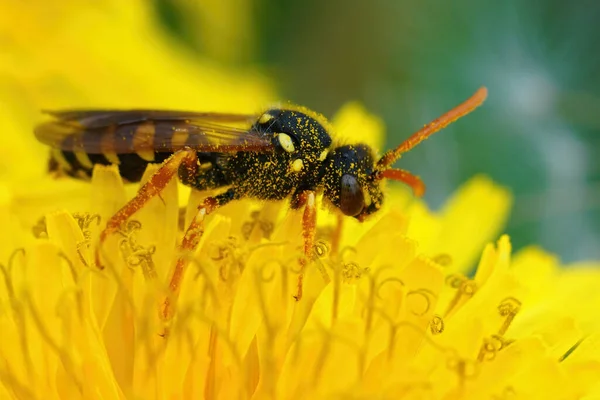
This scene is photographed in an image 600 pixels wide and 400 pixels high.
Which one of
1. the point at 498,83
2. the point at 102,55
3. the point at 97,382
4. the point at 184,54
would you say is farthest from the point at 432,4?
the point at 97,382

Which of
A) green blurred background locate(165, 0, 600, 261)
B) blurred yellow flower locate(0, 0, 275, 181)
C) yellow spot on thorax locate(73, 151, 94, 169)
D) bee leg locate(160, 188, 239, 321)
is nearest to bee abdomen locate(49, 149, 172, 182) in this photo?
yellow spot on thorax locate(73, 151, 94, 169)

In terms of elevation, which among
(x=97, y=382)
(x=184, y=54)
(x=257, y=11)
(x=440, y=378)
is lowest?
(x=97, y=382)

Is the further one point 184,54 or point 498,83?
point 184,54

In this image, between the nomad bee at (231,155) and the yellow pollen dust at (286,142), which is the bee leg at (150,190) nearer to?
the nomad bee at (231,155)

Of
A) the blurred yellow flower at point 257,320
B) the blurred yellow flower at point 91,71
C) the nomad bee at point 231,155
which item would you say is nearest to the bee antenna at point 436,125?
the nomad bee at point 231,155

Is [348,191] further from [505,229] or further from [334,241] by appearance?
[505,229]

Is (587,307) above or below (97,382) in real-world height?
above

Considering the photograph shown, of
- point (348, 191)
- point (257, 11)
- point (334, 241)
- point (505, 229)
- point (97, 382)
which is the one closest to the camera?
point (97, 382)

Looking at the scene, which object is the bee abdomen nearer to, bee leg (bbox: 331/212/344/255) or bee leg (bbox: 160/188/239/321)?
bee leg (bbox: 160/188/239/321)
